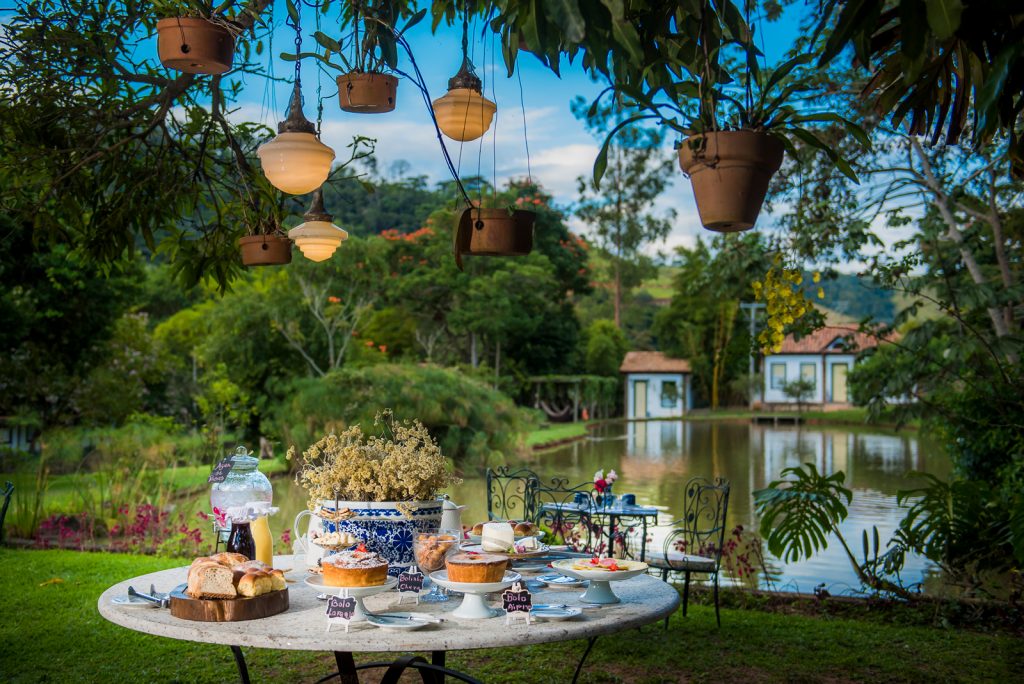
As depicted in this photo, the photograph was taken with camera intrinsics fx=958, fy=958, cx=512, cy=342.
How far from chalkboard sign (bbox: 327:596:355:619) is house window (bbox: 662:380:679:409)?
31895 millimetres

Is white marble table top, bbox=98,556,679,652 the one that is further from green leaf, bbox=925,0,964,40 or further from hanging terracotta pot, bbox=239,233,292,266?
hanging terracotta pot, bbox=239,233,292,266

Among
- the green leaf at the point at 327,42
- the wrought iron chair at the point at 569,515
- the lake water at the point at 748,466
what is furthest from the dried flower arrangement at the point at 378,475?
the lake water at the point at 748,466

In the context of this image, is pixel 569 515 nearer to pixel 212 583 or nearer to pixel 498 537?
pixel 498 537

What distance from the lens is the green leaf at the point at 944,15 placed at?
1.61 m

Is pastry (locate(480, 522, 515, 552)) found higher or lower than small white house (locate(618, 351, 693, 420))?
lower

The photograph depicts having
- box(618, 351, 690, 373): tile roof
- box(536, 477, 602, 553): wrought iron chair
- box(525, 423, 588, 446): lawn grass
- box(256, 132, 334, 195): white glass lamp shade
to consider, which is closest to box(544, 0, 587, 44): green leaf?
box(256, 132, 334, 195): white glass lamp shade

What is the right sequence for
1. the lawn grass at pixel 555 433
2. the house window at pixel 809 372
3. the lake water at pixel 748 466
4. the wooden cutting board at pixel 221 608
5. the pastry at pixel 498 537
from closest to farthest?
the wooden cutting board at pixel 221 608 < the pastry at pixel 498 537 < the lake water at pixel 748 466 < the lawn grass at pixel 555 433 < the house window at pixel 809 372

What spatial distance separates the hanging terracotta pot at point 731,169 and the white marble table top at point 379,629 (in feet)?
3.45

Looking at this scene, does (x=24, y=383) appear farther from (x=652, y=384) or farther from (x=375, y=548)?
(x=652, y=384)

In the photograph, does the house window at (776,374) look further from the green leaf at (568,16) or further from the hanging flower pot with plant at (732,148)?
the green leaf at (568,16)

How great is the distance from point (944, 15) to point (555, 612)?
161cm

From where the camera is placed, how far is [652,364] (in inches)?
1325

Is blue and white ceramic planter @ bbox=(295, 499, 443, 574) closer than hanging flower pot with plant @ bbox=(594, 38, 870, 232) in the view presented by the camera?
No

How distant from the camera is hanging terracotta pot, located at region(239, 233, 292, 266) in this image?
407 centimetres
